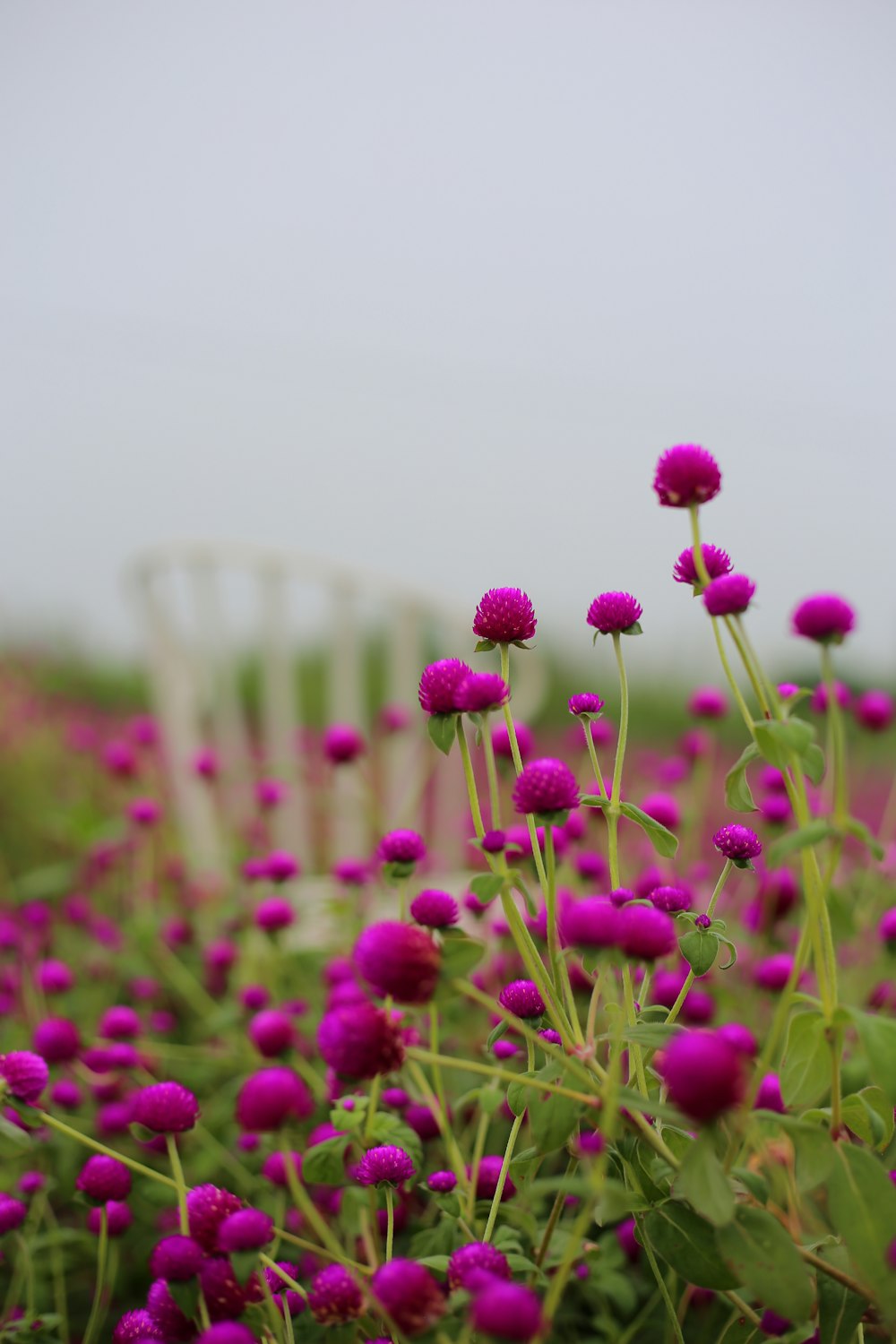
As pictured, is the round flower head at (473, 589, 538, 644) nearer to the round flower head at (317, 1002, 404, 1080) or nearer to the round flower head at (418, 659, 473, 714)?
the round flower head at (418, 659, 473, 714)

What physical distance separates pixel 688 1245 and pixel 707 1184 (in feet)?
0.23

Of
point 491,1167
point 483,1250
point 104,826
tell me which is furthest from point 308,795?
point 483,1250

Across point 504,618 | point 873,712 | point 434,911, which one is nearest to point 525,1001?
point 434,911

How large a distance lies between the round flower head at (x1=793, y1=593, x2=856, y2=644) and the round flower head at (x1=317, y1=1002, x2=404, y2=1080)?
0.22 meters

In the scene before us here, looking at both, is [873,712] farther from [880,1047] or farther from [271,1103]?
[271,1103]

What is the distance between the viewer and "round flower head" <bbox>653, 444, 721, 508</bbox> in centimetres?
43

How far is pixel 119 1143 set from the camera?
0.93 meters

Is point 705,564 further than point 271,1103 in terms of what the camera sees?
Result: Yes

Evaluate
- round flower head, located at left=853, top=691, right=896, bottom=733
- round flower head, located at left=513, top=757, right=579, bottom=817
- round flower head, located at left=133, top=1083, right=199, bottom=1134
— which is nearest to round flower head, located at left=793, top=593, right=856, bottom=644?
round flower head, located at left=513, top=757, right=579, bottom=817

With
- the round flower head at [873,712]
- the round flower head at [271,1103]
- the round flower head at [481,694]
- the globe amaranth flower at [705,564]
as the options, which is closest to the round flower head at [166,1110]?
the round flower head at [271,1103]

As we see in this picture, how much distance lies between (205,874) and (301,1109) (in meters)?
1.26

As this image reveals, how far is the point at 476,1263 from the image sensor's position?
0.40 m

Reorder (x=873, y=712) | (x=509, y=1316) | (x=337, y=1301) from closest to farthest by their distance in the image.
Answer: (x=509, y=1316), (x=337, y=1301), (x=873, y=712)

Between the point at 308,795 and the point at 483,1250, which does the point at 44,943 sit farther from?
the point at 483,1250
